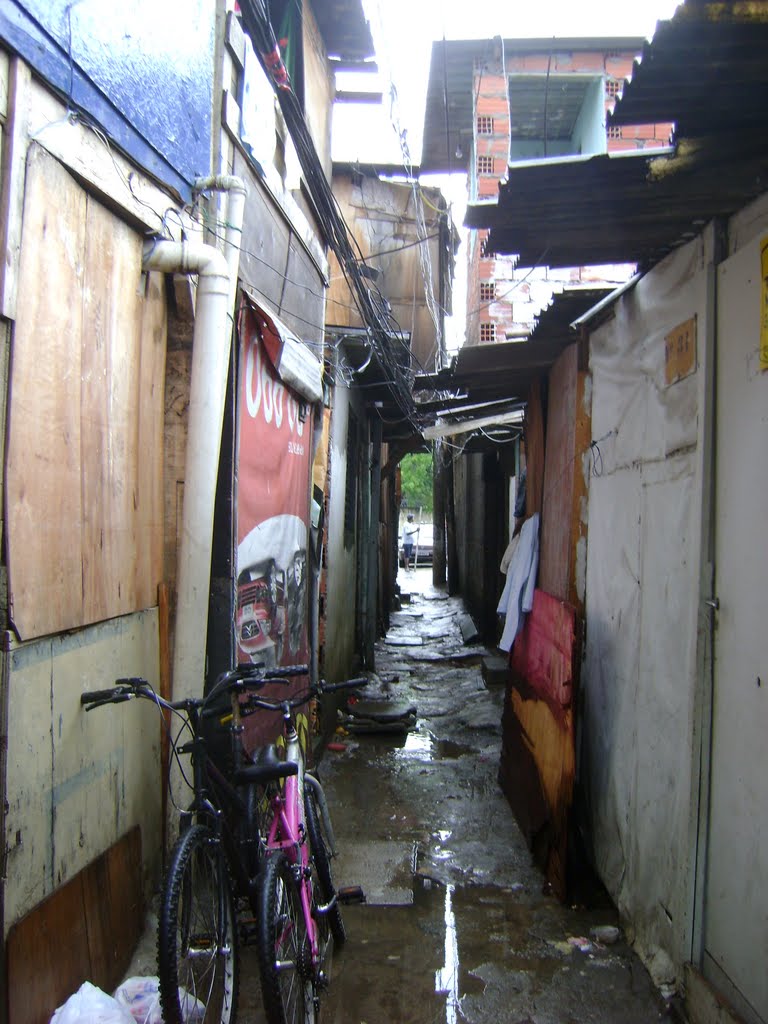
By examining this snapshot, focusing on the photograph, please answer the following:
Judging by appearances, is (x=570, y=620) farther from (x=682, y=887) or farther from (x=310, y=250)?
(x=310, y=250)

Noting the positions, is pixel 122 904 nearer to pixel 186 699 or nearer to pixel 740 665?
pixel 186 699

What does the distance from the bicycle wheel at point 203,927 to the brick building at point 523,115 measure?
10233mm

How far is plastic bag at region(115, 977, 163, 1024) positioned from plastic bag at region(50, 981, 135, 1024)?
73 millimetres

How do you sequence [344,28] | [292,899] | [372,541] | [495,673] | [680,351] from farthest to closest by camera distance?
[372,541] → [495,673] → [344,28] → [680,351] → [292,899]

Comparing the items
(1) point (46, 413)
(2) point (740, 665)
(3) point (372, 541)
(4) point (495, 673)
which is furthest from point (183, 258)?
(3) point (372, 541)

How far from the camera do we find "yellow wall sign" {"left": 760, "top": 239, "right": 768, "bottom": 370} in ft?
8.77

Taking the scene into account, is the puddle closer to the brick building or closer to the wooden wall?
the wooden wall

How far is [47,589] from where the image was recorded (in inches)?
105

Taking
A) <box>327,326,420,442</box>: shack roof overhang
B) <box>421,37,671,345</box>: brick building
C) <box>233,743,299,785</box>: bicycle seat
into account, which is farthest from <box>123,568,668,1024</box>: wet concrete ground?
<box>421,37,671,345</box>: brick building

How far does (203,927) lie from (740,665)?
229 centimetres

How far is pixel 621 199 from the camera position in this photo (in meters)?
2.94

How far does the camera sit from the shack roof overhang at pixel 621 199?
8.65 ft

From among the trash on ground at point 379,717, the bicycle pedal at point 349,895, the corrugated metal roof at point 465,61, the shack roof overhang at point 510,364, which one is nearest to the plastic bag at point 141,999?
the bicycle pedal at point 349,895

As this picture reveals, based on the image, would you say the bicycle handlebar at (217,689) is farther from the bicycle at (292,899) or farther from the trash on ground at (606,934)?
the trash on ground at (606,934)
